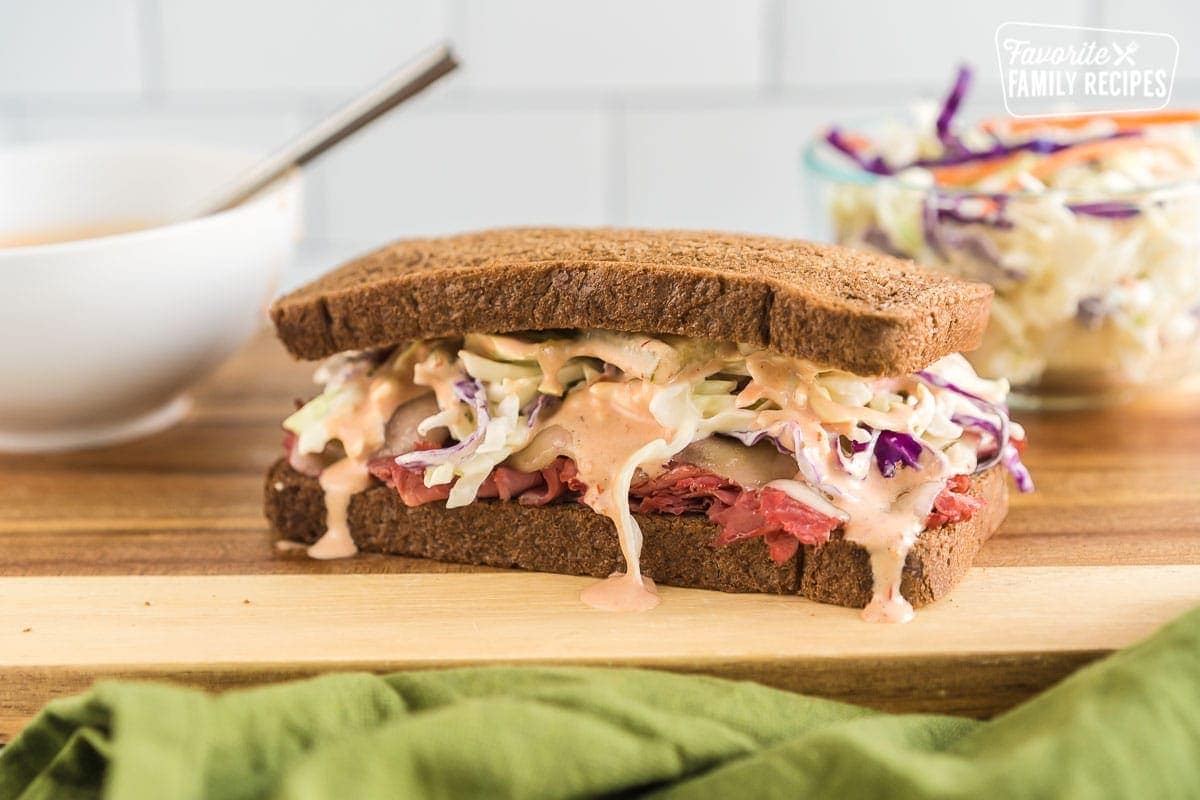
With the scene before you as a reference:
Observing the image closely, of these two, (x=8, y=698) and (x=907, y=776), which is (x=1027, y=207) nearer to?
(x=907, y=776)

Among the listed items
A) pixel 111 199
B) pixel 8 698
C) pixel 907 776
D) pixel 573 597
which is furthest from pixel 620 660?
pixel 111 199

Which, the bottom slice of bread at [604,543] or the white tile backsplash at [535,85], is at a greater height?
the white tile backsplash at [535,85]

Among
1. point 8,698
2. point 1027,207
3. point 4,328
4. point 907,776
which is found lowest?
point 8,698

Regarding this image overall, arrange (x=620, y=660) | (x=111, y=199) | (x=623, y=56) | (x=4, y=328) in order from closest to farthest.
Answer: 1. (x=620, y=660)
2. (x=4, y=328)
3. (x=111, y=199)
4. (x=623, y=56)

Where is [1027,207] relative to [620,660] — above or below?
above

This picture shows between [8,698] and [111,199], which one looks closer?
[8,698]

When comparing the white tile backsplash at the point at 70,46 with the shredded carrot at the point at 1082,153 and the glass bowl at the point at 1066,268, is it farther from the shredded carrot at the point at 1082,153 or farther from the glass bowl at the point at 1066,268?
the shredded carrot at the point at 1082,153

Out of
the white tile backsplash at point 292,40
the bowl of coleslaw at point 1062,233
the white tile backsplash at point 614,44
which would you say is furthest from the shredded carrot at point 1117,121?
the white tile backsplash at point 292,40

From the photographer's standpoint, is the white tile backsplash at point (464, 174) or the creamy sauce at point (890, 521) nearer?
the creamy sauce at point (890, 521)
